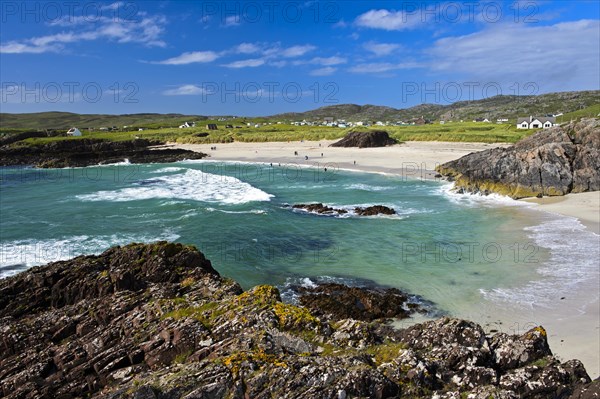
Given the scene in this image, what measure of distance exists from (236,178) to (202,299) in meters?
44.2

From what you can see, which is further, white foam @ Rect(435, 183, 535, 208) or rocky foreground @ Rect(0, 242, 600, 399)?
white foam @ Rect(435, 183, 535, 208)

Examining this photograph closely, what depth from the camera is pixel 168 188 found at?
4575 centimetres

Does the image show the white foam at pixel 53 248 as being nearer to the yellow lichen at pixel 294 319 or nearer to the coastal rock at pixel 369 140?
the yellow lichen at pixel 294 319

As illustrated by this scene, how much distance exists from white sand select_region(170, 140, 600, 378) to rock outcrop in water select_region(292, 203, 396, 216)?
1143 cm

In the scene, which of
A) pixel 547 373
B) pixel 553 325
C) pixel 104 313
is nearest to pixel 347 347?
pixel 547 373

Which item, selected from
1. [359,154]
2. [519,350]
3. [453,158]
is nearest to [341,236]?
[519,350]

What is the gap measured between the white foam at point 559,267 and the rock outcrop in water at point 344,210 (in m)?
9.49

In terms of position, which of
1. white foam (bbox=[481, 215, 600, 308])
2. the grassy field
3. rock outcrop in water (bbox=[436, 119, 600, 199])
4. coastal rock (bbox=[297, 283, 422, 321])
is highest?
the grassy field

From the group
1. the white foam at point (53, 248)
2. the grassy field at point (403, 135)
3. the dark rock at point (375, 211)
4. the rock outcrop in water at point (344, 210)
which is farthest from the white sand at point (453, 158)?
the white foam at point (53, 248)

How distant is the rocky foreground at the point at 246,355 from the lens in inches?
270

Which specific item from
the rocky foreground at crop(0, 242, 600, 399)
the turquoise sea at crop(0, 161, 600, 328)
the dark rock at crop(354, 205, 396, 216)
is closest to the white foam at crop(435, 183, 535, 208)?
the turquoise sea at crop(0, 161, 600, 328)

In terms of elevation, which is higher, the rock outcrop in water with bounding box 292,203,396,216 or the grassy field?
the grassy field

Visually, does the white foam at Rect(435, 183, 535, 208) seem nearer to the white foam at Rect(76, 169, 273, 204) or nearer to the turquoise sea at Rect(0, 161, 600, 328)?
the turquoise sea at Rect(0, 161, 600, 328)

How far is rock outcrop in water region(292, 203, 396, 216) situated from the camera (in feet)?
102
